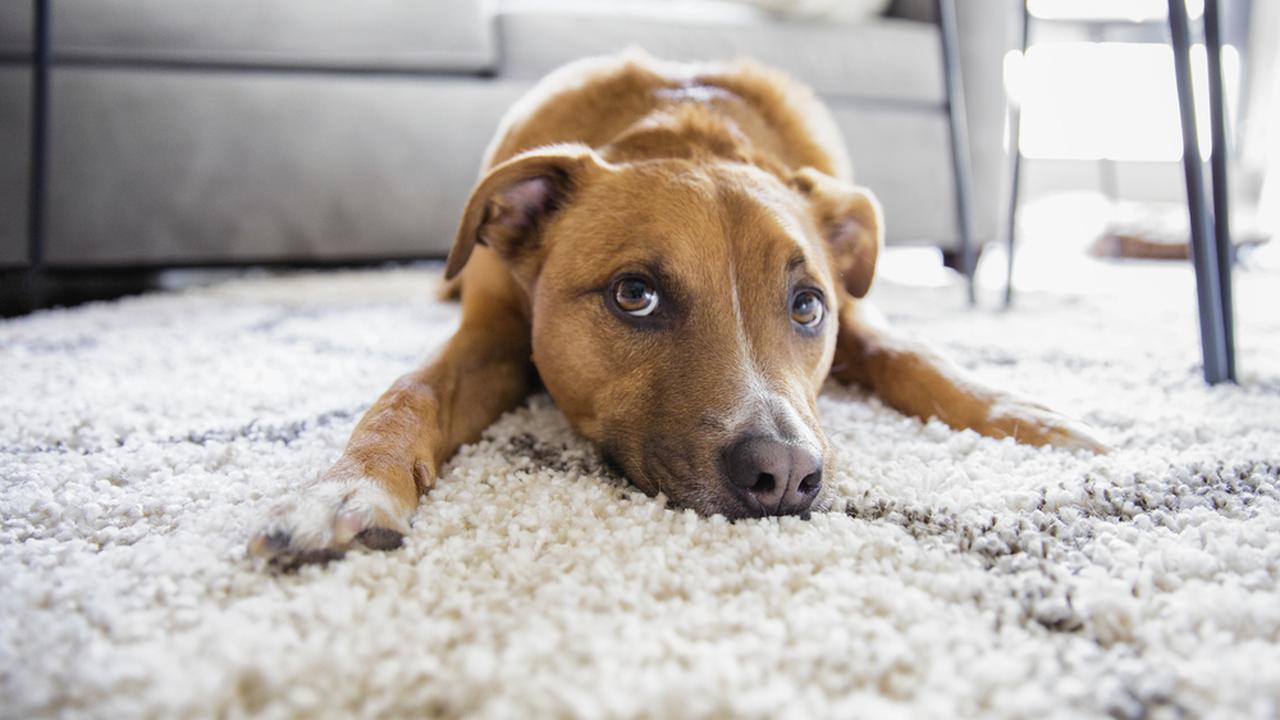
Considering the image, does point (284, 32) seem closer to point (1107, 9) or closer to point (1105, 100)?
point (1107, 9)

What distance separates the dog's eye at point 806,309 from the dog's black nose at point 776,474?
480 millimetres

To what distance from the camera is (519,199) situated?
70.0 inches

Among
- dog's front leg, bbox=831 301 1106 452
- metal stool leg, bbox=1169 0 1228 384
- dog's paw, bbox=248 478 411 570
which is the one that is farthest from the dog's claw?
metal stool leg, bbox=1169 0 1228 384

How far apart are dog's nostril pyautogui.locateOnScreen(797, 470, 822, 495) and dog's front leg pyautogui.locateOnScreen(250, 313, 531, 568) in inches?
21.7

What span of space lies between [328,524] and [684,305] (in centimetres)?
72

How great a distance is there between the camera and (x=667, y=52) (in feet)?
13.2

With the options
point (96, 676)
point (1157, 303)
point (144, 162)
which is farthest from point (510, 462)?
point (1157, 303)

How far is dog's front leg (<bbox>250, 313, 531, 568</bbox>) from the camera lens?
1028mm

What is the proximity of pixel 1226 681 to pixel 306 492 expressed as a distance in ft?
3.42

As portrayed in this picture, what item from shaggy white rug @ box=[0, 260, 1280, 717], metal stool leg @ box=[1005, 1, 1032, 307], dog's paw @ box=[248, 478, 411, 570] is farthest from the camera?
metal stool leg @ box=[1005, 1, 1032, 307]

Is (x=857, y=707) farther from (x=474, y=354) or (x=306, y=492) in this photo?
(x=474, y=354)

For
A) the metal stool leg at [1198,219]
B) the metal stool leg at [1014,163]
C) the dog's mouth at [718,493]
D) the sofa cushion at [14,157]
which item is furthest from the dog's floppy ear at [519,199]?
the sofa cushion at [14,157]

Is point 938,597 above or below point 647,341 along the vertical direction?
below

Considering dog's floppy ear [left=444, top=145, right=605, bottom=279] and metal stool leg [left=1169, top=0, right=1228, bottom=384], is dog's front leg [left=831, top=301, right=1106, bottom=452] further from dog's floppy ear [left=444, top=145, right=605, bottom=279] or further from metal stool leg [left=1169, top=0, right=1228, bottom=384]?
dog's floppy ear [left=444, top=145, right=605, bottom=279]
